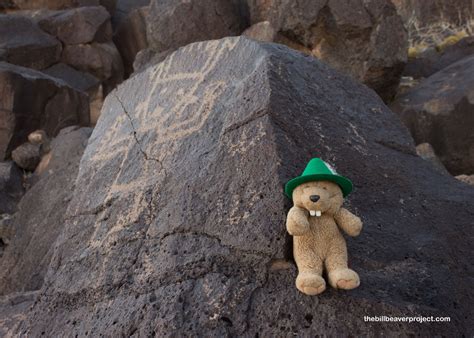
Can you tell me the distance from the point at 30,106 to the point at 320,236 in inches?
236

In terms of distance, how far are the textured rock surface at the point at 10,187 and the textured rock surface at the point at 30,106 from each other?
61 cm

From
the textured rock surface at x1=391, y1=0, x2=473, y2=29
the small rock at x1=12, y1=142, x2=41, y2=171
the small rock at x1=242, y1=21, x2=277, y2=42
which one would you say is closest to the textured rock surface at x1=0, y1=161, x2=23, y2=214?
the small rock at x1=12, y1=142, x2=41, y2=171

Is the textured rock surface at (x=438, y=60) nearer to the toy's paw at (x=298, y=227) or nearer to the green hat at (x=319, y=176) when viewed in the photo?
the green hat at (x=319, y=176)

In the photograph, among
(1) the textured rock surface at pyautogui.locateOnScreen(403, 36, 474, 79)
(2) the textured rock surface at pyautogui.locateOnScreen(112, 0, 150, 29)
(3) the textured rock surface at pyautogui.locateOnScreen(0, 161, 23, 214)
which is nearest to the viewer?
(3) the textured rock surface at pyautogui.locateOnScreen(0, 161, 23, 214)

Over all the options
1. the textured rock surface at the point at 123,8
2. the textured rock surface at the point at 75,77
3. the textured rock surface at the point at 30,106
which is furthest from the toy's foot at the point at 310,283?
the textured rock surface at the point at 123,8

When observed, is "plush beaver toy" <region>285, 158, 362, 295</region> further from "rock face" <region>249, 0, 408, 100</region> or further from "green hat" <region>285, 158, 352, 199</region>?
"rock face" <region>249, 0, 408, 100</region>

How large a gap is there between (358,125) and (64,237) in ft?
4.60

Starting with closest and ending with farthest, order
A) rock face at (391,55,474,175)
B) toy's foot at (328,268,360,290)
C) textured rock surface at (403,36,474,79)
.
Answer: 1. toy's foot at (328,268,360,290)
2. rock face at (391,55,474,175)
3. textured rock surface at (403,36,474,79)

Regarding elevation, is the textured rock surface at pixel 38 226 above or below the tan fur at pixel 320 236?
below

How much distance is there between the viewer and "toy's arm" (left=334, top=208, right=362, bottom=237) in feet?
4.81

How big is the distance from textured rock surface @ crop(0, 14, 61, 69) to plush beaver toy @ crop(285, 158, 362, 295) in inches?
342

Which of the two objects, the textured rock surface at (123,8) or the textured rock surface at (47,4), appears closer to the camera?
the textured rock surface at (47,4)

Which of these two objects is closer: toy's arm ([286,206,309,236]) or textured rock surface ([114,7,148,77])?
toy's arm ([286,206,309,236])

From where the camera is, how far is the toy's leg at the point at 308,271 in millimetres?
1382
